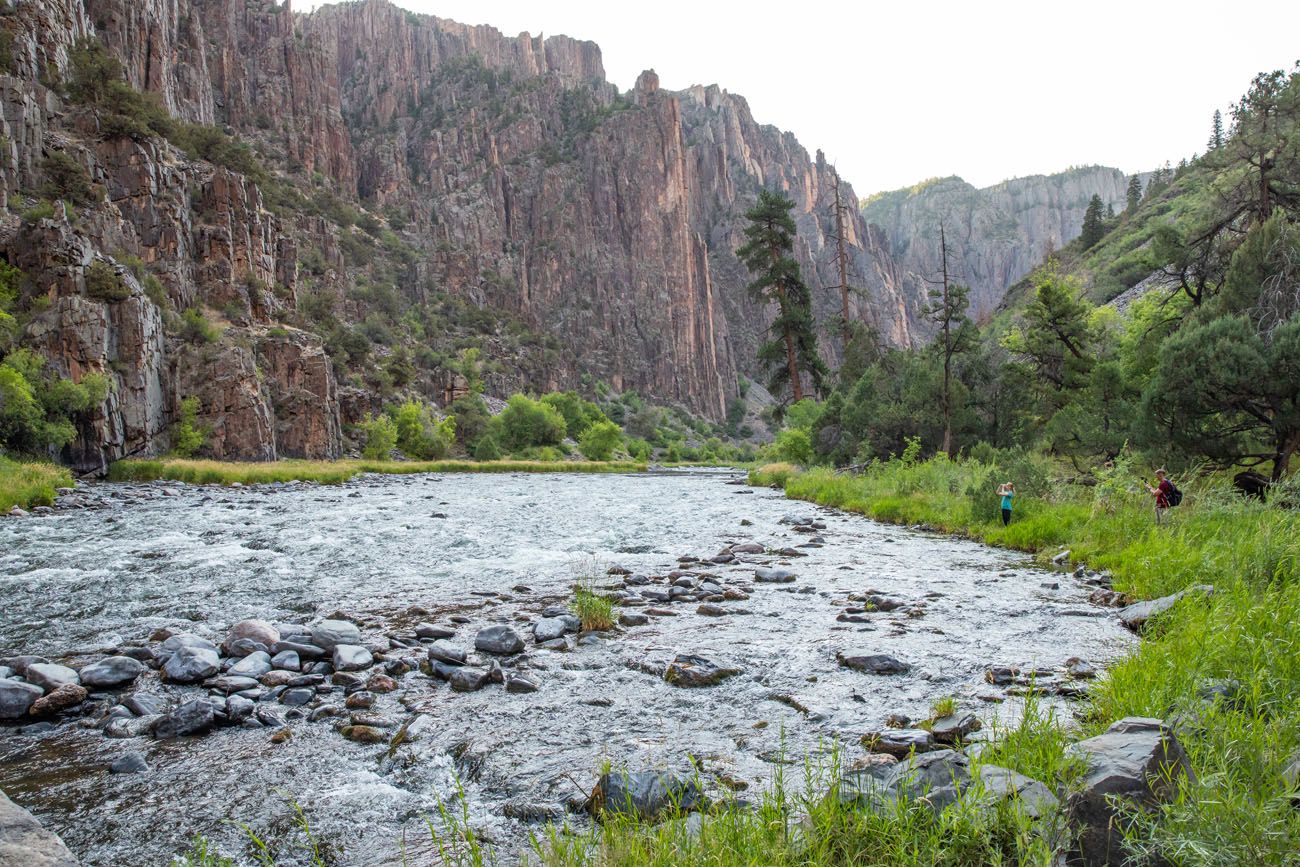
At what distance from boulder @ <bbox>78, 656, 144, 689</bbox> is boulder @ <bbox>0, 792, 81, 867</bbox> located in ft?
10.9

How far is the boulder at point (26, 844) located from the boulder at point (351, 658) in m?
3.38

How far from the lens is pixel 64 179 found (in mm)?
48406

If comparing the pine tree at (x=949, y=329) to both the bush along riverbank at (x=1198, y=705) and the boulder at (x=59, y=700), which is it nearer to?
the bush along riverbank at (x=1198, y=705)

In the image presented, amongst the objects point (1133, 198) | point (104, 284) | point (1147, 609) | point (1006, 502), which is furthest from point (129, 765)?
point (1133, 198)

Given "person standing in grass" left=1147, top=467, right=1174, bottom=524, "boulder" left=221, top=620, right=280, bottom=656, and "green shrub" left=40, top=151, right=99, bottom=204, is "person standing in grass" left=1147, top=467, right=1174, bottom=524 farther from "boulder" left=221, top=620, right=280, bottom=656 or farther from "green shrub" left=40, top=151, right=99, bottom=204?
"green shrub" left=40, top=151, right=99, bottom=204

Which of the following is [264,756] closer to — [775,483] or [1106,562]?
[1106,562]

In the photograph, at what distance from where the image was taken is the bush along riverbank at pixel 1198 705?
275cm

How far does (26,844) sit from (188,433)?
5106 cm

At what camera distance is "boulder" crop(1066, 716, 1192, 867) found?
2.85 meters

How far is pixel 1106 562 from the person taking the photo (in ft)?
36.4

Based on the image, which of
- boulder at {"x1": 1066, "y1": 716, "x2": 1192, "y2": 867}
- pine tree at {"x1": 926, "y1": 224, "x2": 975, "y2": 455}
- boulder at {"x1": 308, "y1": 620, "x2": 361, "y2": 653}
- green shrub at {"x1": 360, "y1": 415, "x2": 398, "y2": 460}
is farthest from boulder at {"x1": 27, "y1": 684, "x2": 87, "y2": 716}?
green shrub at {"x1": 360, "y1": 415, "x2": 398, "y2": 460}

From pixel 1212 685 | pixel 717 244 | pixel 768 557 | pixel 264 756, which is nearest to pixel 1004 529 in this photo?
pixel 768 557

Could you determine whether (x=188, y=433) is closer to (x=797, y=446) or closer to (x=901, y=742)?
(x=797, y=446)

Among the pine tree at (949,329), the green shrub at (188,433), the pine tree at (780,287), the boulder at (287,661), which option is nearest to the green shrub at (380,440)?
the green shrub at (188,433)
